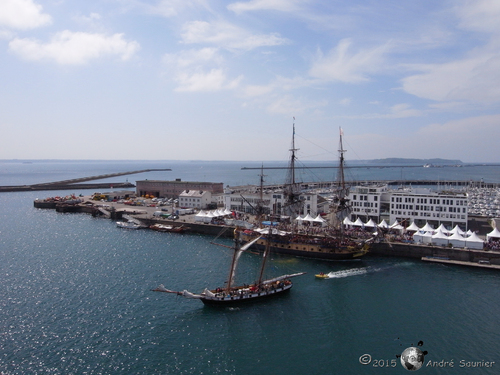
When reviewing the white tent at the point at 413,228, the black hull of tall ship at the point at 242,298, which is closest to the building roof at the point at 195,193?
the white tent at the point at 413,228

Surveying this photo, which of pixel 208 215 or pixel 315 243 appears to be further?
pixel 208 215

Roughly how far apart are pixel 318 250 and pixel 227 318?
62.0 ft

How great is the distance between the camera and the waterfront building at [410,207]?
50688mm

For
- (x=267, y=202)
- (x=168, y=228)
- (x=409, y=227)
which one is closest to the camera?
(x=409, y=227)

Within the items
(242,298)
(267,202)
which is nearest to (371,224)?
(267,202)

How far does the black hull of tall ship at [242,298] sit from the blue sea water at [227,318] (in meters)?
0.76

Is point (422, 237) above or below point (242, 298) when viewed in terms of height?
above

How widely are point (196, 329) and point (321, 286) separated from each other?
13616 mm

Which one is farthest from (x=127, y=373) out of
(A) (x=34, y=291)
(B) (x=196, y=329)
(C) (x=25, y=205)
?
(C) (x=25, y=205)

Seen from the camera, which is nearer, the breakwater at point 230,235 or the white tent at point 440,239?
the breakwater at point 230,235

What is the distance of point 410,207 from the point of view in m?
53.2

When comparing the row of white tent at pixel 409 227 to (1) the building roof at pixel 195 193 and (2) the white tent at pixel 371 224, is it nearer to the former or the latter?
(2) the white tent at pixel 371 224

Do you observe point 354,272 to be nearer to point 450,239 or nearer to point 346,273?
point 346,273

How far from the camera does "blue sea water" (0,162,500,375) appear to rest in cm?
2141
